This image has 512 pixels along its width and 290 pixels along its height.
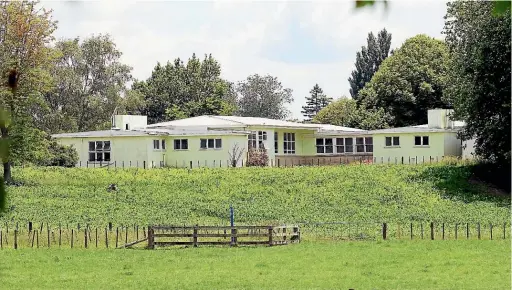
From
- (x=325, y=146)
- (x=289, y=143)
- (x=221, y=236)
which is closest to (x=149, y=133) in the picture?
(x=289, y=143)

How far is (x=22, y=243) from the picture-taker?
87.2 feet

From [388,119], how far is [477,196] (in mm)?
26944

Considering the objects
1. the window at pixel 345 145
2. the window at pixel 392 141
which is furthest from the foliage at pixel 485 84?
the window at pixel 345 145

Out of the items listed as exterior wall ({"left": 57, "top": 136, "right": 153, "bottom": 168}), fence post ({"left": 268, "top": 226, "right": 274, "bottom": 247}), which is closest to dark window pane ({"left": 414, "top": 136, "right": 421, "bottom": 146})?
exterior wall ({"left": 57, "top": 136, "right": 153, "bottom": 168})

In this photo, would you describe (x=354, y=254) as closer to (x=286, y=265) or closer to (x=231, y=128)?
(x=286, y=265)

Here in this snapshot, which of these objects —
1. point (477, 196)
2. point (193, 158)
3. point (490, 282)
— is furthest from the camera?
point (193, 158)

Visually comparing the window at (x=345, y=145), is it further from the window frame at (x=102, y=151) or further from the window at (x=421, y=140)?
the window frame at (x=102, y=151)

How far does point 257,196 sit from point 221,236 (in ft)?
31.2

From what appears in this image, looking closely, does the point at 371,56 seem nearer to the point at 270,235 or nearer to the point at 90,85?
the point at 90,85

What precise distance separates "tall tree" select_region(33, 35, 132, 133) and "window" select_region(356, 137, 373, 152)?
18877mm

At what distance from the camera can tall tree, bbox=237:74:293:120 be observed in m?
95.2

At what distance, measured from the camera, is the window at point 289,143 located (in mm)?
53125

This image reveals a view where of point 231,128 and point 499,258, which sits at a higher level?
point 231,128

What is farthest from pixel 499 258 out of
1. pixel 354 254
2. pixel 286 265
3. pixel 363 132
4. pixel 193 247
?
pixel 363 132
